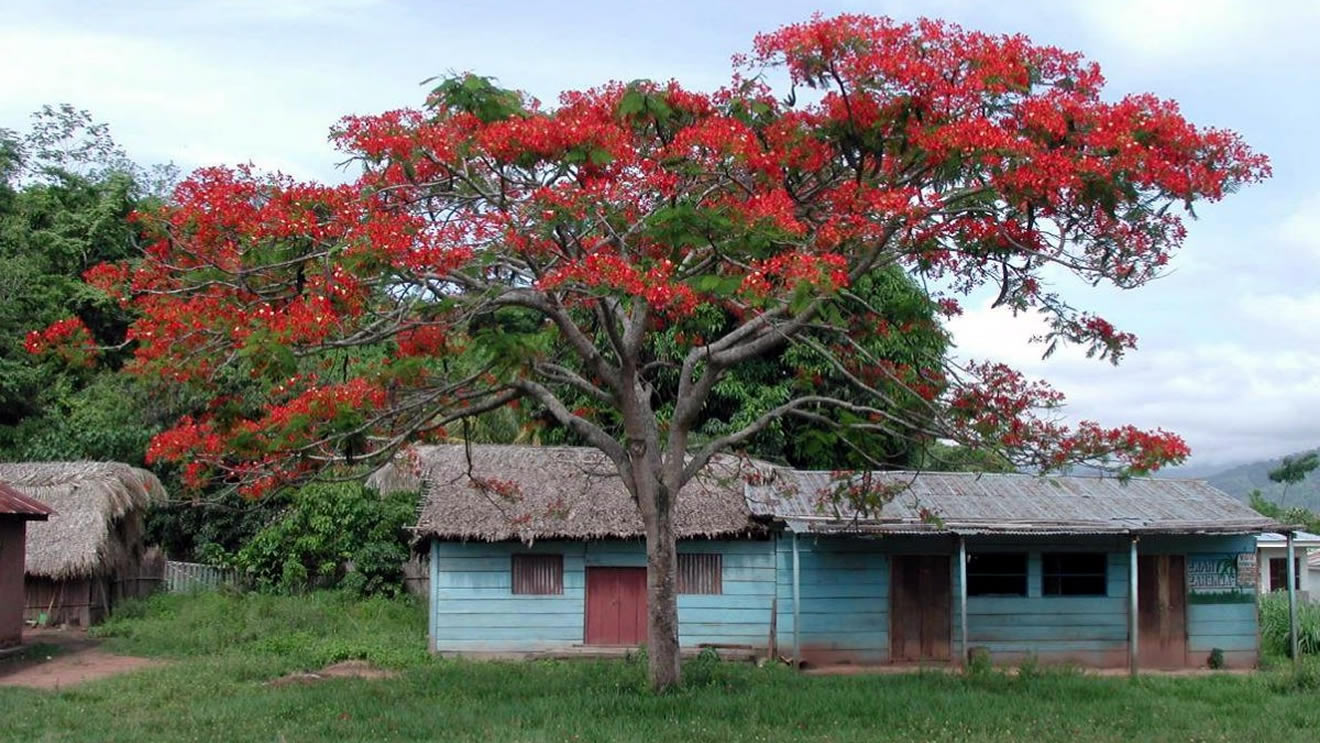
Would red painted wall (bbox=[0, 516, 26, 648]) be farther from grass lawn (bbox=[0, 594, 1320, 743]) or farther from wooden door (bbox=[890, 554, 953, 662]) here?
wooden door (bbox=[890, 554, 953, 662])

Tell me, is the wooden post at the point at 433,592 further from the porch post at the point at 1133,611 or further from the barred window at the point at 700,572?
the porch post at the point at 1133,611

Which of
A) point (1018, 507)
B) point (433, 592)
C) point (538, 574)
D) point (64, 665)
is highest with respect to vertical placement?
point (1018, 507)

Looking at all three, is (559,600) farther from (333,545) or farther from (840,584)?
(333,545)

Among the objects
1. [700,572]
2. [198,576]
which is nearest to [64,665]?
[198,576]

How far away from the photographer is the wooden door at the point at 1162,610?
20.4 m

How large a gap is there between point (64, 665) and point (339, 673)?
4.40 metres

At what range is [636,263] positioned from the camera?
1223 cm

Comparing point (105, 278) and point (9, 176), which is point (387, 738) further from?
point (9, 176)

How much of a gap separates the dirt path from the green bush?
18.3 meters

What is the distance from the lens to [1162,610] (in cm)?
2050

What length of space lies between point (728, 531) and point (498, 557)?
3.73m

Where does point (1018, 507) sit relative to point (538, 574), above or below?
above

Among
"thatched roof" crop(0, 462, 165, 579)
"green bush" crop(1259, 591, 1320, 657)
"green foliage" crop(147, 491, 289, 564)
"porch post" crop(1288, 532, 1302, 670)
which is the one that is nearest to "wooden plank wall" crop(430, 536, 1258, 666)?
"porch post" crop(1288, 532, 1302, 670)

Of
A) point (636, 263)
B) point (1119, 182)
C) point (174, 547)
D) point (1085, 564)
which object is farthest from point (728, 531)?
point (174, 547)
